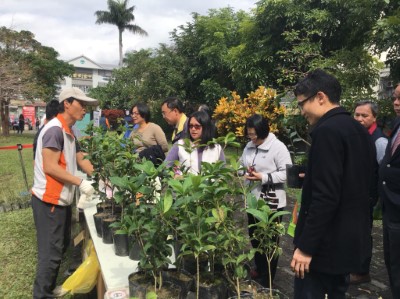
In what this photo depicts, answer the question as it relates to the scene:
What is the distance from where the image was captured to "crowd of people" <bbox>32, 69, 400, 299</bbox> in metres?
1.55

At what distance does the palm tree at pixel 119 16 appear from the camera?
3819cm

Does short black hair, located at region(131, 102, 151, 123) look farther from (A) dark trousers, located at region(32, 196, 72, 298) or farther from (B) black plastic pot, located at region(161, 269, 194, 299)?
(B) black plastic pot, located at region(161, 269, 194, 299)

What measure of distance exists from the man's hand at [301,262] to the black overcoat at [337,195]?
29 millimetres

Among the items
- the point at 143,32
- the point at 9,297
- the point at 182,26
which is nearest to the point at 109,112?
the point at 182,26

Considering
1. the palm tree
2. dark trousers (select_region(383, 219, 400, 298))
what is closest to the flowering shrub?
dark trousers (select_region(383, 219, 400, 298))

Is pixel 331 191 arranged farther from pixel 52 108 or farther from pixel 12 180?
pixel 12 180

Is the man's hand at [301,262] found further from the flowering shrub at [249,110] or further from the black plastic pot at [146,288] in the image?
Answer: the flowering shrub at [249,110]

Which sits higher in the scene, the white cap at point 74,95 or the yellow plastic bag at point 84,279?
the white cap at point 74,95

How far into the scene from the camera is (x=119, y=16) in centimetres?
3862

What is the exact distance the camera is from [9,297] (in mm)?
3186

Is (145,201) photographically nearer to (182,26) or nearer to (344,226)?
(344,226)

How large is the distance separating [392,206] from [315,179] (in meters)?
0.84

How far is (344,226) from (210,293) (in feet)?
2.14

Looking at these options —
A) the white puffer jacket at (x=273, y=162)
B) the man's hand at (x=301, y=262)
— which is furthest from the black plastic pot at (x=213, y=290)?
the white puffer jacket at (x=273, y=162)
